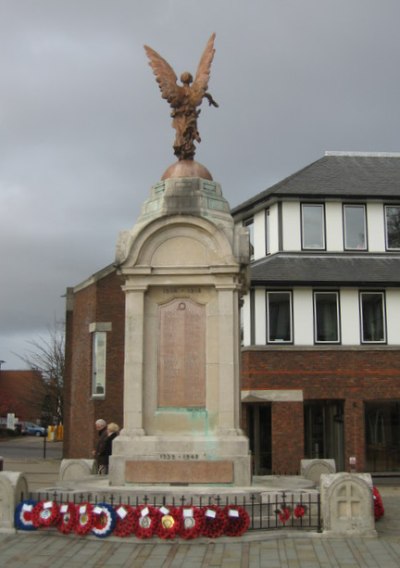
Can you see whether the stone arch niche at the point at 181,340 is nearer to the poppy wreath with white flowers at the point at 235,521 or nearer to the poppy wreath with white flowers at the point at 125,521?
the poppy wreath with white flowers at the point at 125,521

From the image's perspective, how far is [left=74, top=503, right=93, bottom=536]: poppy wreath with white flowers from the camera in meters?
11.1

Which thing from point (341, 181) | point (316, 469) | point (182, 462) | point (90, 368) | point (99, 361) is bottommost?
point (316, 469)

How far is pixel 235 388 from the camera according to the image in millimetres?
13531

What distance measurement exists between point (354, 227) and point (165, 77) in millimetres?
17249

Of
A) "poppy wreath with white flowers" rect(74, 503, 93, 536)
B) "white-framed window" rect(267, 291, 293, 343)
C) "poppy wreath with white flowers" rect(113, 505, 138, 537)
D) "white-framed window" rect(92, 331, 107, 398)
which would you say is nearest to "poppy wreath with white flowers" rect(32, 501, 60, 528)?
"poppy wreath with white flowers" rect(74, 503, 93, 536)

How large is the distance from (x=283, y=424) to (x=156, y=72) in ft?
53.2

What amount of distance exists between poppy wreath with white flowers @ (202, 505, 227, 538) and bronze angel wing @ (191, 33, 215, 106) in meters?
7.92

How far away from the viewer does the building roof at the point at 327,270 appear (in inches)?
1117

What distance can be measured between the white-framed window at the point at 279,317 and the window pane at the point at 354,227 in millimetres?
3776

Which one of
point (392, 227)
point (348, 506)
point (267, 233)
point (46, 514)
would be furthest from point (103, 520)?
point (392, 227)

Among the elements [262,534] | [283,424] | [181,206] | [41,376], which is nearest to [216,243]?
[181,206]

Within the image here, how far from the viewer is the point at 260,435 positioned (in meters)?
28.9

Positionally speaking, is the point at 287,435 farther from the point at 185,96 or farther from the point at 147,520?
the point at 147,520

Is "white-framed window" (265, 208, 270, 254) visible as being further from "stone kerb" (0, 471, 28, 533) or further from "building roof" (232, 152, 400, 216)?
"stone kerb" (0, 471, 28, 533)
